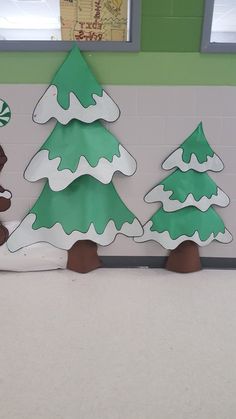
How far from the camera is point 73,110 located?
1.58 metres

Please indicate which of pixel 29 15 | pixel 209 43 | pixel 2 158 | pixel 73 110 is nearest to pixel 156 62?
pixel 209 43

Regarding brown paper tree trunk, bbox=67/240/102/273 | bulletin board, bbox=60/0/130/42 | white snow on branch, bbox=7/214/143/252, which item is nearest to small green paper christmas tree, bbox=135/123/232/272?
white snow on branch, bbox=7/214/143/252

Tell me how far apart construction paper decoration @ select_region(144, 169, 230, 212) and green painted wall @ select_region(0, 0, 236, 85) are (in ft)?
1.58

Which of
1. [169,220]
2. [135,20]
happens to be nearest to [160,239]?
[169,220]

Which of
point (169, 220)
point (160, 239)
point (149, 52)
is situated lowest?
point (160, 239)

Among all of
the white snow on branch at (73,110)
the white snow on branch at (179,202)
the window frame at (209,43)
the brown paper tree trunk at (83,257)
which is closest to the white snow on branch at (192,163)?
the white snow on branch at (179,202)

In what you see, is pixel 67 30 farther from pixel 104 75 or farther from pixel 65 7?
pixel 104 75

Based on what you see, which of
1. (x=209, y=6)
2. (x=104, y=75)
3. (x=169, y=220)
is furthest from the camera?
(x=169, y=220)

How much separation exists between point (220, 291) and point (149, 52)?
128 centimetres

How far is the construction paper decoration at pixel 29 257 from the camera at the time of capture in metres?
1.80

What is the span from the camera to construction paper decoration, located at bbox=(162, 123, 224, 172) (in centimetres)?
166

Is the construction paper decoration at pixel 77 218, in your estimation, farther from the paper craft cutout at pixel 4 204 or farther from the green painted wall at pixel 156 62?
the green painted wall at pixel 156 62

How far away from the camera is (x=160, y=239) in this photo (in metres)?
1.75

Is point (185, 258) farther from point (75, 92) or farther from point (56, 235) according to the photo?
point (75, 92)
